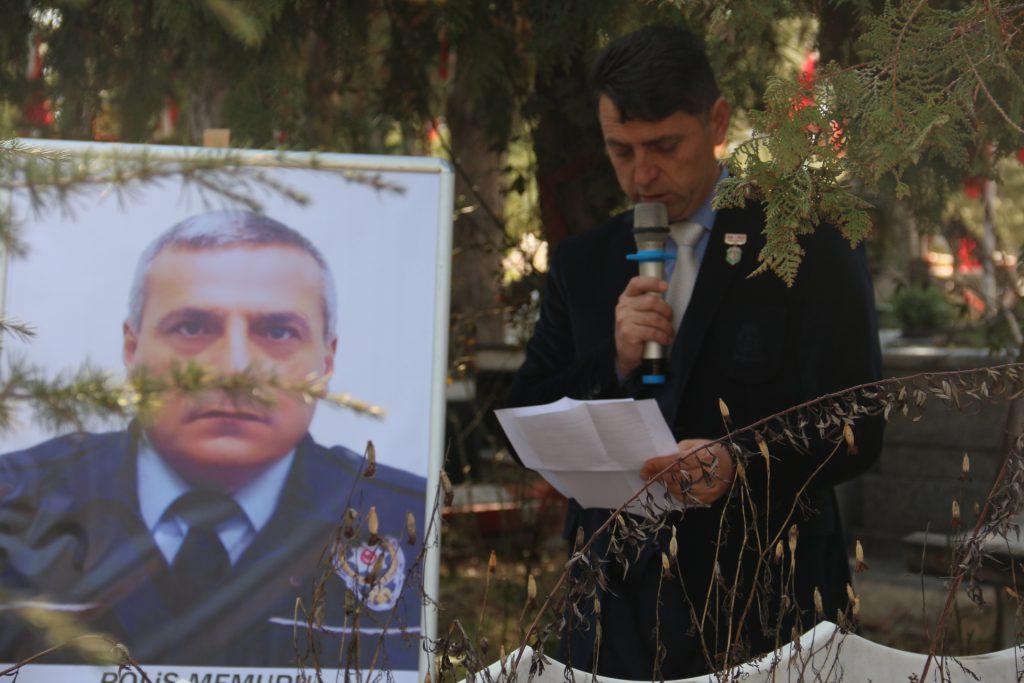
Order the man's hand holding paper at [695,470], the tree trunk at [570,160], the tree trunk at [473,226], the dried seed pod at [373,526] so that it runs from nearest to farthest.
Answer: the dried seed pod at [373,526] → the man's hand holding paper at [695,470] → the tree trunk at [570,160] → the tree trunk at [473,226]

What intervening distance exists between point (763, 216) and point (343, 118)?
213 centimetres

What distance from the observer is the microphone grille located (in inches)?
79.4

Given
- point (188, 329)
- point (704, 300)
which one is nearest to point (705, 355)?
point (704, 300)

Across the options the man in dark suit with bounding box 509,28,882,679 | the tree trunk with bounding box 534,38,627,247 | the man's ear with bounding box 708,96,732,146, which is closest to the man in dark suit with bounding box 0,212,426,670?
the man in dark suit with bounding box 509,28,882,679

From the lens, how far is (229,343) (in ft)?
7.25

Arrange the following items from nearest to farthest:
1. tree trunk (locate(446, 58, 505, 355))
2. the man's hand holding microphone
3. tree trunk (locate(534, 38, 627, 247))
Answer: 1. the man's hand holding microphone
2. tree trunk (locate(534, 38, 627, 247))
3. tree trunk (locate(446, 58, 505, 355))

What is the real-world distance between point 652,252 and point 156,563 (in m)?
1.05

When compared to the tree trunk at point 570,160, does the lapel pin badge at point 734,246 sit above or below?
below

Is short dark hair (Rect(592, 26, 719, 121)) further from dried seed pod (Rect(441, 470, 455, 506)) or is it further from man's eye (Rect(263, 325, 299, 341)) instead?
dried seed pod (Rect(441, 470, 455, 506))

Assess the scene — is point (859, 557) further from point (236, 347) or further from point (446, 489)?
point (236, 347)

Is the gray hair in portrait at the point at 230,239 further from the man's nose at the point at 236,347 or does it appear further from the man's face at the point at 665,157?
the man's face at the point at 665,157

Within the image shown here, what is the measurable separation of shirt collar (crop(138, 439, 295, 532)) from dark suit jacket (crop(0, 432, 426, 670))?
0.01 metres

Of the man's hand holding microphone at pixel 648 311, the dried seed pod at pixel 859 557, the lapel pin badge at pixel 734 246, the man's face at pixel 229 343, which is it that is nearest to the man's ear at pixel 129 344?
the man's face at pixel 229 343

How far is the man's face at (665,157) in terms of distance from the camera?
2148 mm
